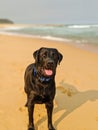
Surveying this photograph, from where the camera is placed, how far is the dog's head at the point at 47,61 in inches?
175

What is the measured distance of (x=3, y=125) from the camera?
4.82 m

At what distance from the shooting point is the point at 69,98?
20.5 feet

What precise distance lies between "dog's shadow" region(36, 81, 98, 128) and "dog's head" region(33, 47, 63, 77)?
3.36ft

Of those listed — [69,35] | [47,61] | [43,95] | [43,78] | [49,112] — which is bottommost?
[69,35]

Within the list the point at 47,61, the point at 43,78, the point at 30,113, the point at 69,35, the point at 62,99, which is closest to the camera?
the point at 47,61

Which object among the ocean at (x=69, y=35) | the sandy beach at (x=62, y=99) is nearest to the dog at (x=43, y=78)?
the sandy beach at (x=62, y=99)

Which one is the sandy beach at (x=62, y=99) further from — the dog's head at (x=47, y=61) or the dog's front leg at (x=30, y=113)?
the dog's head at (x=47, y=61)

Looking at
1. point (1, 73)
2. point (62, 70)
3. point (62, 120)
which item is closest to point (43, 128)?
point (62, 120)

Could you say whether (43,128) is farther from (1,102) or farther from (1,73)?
(1,73)

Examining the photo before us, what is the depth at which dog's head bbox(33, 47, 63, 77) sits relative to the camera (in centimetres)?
445

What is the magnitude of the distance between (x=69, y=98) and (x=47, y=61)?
1994 millimetres

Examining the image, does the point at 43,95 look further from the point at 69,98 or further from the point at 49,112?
A: the point at 69,98

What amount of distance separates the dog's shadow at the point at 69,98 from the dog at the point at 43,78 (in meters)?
0.53

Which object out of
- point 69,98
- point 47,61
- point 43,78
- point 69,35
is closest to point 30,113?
point 43,78
